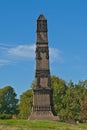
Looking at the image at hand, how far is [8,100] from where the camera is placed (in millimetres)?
134625

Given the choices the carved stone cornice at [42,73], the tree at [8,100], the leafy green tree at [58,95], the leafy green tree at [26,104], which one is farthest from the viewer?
the tree at [8,100]

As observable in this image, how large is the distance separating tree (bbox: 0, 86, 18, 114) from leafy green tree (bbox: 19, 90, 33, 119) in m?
25.4

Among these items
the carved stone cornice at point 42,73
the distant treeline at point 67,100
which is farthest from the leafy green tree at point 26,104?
the carved stone cornice at point 42,73

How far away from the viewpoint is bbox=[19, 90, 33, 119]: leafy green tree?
96912 mm

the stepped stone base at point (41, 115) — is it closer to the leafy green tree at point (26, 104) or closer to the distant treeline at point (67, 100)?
the distant treeline at point (67, 100)

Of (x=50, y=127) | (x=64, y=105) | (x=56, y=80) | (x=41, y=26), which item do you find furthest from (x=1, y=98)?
(x=50, y=127)

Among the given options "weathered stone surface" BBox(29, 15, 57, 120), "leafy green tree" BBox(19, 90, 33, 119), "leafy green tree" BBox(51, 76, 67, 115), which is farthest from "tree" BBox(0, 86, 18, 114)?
"weathered stone surface" BBox(29, 15, 57, 120)

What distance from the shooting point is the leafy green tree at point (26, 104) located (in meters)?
96.9

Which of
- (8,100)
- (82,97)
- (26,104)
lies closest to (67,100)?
Answer: (82,97)

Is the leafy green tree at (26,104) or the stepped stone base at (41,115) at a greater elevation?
the leafy green tree at (26,104)

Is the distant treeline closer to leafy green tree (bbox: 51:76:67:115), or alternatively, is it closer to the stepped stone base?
leafy green tree (bbox: 51:76:67:115)

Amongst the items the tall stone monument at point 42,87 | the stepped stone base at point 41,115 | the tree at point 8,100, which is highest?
the tree at point 8,100

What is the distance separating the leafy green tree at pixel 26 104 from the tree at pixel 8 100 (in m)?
25.4

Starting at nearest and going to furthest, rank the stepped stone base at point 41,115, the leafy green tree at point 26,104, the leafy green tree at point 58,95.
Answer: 1. the stepped stone base at point 41,115
2. the leafy green tree at point 58,95
3. the leafy green tree at point 26,104
